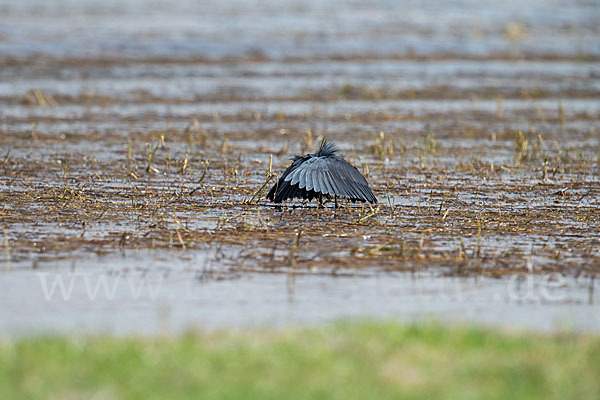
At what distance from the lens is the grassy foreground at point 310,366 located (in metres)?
4.80

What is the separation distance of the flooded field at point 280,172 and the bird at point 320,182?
0.17 m

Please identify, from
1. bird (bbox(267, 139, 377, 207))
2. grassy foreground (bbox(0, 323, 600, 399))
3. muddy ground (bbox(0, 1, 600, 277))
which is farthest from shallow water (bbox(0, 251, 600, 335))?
bird (bbox(267, 139, 377, 207))

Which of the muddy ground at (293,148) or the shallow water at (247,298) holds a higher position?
the muddy ground at (293,148)

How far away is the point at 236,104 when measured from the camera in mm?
17484

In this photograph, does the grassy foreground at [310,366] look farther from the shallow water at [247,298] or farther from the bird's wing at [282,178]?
the bird's wing at [282,178]

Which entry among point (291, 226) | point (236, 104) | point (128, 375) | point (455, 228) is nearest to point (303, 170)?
point (291, 226)


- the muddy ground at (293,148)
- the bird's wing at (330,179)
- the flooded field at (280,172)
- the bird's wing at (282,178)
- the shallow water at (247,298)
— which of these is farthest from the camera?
the bird's wing at (282,178)

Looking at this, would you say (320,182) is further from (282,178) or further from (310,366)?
(310,366)

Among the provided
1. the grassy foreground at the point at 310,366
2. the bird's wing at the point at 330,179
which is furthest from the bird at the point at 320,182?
the grassy foreground at the point at 310,366

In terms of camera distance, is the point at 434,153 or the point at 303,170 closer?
the point at 303,170

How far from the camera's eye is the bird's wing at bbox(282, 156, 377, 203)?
9.20 m

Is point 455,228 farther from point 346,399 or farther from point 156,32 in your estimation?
point 156,32

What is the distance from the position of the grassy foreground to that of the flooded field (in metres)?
0.72

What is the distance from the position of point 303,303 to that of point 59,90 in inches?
506
